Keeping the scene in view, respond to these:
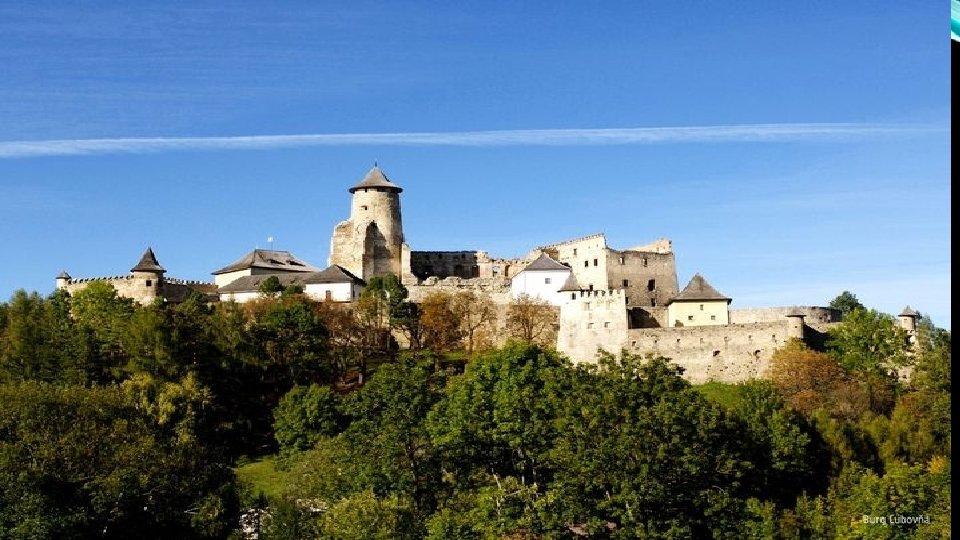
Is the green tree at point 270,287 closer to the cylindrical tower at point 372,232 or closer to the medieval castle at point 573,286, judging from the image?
the medieval castle at point 573,286

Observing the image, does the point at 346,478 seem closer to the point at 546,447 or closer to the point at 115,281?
the point at 546,447

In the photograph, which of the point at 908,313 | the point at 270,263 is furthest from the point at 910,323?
the point at 270,263

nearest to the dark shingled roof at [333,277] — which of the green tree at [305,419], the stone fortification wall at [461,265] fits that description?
the stone fortification wall at [461,265]

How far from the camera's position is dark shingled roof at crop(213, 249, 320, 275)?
9069 cm

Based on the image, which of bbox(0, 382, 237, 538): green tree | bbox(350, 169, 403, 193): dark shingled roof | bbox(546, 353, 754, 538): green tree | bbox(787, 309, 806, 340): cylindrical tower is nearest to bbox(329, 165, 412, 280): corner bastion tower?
bbox(350, 169, 403, 193): dark shingled roof

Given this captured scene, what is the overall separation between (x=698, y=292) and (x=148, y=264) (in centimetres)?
3468

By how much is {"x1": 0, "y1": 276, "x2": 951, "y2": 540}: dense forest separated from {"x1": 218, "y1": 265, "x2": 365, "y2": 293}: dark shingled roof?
18.2m

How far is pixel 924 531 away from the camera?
35500 millimetres

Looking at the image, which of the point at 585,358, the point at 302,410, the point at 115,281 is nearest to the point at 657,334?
the point at 585,358

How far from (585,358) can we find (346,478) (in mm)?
24627

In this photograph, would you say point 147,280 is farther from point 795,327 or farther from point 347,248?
point 795,327

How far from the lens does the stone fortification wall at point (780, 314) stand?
69000mm

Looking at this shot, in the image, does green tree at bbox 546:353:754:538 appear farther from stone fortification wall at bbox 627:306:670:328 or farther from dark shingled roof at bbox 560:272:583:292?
dark shingled roof at bbox 560:272:583:292

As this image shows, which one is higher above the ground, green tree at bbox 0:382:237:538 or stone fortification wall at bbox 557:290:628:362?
stone fortification wall at bbox 557:290:628:362
